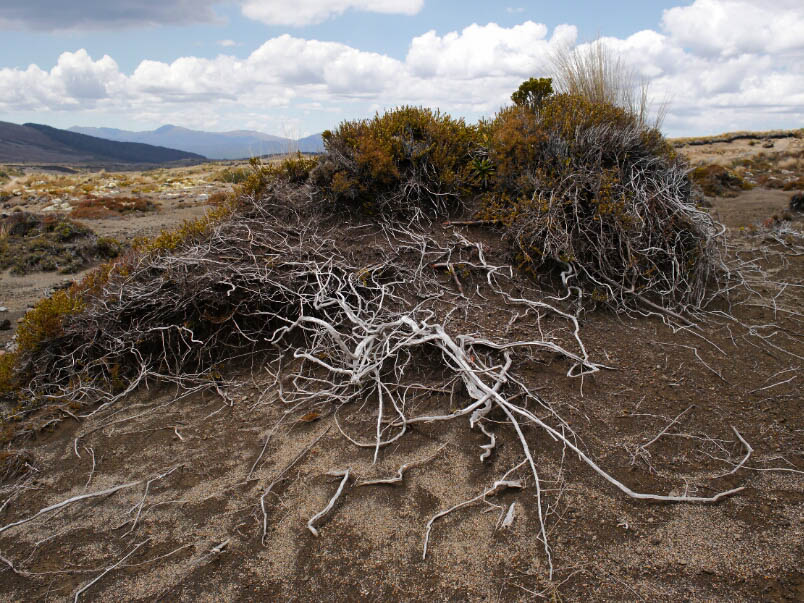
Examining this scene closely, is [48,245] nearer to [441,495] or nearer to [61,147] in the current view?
[441,495]

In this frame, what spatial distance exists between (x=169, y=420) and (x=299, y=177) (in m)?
3.76

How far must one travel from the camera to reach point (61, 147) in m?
132

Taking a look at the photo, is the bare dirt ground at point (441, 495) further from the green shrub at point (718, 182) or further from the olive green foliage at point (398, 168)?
the green shrub at point (718, 182)

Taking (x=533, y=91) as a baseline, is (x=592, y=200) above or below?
below

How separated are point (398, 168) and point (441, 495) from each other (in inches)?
164

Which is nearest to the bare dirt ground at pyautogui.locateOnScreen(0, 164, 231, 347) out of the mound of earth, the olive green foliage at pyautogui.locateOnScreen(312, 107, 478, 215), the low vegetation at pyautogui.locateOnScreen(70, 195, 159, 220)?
the low vegetation at pyautogui.locateOnScreen(70, 195, 159, 220)

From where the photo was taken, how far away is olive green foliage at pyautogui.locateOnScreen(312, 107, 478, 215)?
5586mm

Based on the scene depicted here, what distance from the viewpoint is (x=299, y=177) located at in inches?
251


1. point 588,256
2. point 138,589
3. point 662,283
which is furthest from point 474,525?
point 662,283

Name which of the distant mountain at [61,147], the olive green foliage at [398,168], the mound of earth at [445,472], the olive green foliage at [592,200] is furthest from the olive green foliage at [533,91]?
the distant mountain at [61,147]

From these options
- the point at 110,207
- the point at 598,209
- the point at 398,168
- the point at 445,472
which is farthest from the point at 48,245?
the point at 598,209

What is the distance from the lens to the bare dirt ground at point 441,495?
2295 millimetres

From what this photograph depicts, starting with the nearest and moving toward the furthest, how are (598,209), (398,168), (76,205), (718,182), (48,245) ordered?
(598,209), (398,168), (48,245), (718,182), (76,205)

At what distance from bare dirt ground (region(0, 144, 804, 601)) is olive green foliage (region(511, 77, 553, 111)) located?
3785 mm
